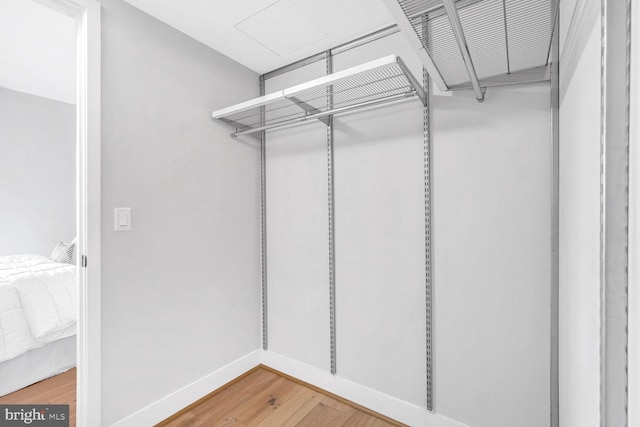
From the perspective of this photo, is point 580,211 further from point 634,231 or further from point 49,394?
point 49,394

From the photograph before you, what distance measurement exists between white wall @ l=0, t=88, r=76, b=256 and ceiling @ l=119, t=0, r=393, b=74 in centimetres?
301

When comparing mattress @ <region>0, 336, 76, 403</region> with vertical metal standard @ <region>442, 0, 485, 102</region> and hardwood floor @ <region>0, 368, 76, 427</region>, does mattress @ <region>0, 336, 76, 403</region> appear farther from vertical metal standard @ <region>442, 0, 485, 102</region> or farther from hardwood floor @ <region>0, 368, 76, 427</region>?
vertical metal standard @ <region>442, 0, 485, 102</region>

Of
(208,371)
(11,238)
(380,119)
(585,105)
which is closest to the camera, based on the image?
(585,105)

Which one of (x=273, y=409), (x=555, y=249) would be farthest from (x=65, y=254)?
(x=555, y=249)

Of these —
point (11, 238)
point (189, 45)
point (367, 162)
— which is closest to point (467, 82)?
point (367, 162)

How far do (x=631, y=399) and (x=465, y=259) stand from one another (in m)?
1.10

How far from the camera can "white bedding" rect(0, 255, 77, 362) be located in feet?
6.57

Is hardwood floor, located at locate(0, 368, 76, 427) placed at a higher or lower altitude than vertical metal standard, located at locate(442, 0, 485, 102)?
lower

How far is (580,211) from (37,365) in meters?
3.17

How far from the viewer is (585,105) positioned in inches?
29.2

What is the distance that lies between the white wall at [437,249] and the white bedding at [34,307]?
1.63 metres

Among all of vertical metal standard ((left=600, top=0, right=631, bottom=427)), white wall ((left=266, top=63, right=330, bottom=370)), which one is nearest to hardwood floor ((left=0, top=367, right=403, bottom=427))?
white wall ((left=266, top=63, right=330, bottom=370))

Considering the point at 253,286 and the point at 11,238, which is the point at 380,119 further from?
the point at 11,238

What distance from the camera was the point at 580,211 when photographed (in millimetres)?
805
